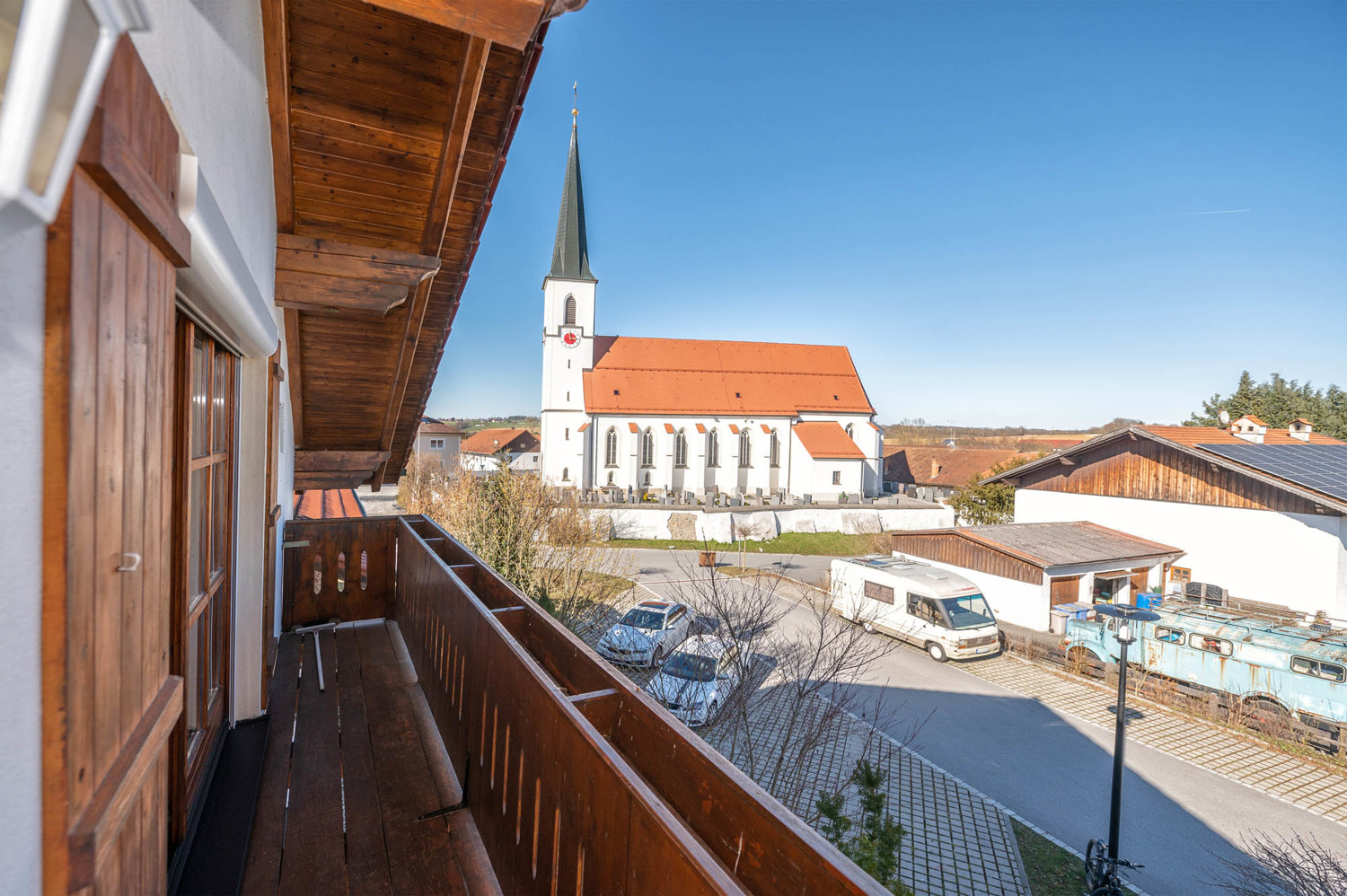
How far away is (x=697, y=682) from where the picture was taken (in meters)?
7.98

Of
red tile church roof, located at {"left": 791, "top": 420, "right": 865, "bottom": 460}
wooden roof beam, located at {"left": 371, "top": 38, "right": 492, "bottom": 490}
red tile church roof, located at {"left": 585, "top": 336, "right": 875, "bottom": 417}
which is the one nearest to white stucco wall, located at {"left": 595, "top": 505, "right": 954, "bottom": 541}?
red tile church roof, located at {"left": 791, "top": 420, "right": 865, "bottom": 460}

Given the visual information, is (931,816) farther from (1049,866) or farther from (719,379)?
(719,379)

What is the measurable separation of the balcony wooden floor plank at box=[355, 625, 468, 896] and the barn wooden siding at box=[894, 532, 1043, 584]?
594 inches

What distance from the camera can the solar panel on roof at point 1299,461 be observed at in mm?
14448

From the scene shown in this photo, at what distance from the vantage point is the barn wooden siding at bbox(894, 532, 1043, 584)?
50.5ft

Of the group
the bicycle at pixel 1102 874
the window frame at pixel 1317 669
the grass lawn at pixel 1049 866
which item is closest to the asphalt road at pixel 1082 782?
the grass lawn at pixel 1049 866

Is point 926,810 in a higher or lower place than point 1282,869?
lower

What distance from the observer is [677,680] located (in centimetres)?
833

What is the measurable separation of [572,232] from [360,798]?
1307 inches

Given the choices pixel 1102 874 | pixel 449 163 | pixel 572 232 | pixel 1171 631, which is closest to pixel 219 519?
pixel 449 163

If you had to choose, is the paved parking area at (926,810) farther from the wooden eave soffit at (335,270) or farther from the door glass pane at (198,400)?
the door glass pane at (198,400)

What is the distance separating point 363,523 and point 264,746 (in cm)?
Result: 250

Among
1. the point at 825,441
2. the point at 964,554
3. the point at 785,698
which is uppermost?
the point at 825,441

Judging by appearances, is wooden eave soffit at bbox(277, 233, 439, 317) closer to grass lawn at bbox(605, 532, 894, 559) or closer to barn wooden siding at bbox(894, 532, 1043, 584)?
barn wooden siding at bbox(894, 532, 1043, 584)
